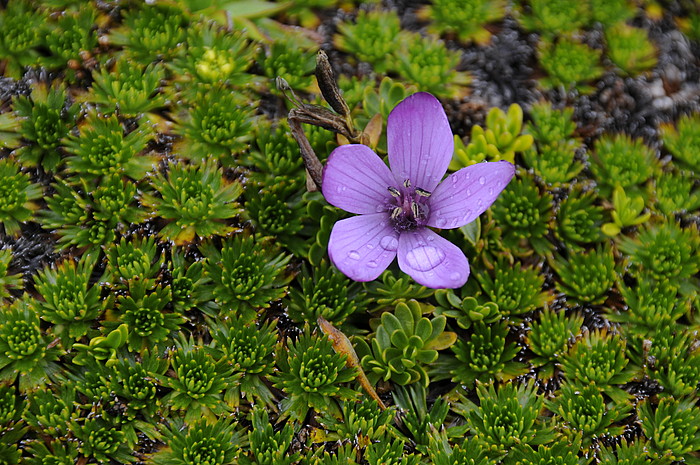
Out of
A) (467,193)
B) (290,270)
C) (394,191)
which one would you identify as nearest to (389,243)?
(394,191)

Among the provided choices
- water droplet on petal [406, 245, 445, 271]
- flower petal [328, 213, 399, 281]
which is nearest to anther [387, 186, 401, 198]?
flower petal [328, 213, 399, 281]

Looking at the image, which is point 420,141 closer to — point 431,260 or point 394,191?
point 394,191

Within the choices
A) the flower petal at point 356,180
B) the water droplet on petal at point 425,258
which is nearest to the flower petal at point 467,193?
the water droplet on petal at point 425,258

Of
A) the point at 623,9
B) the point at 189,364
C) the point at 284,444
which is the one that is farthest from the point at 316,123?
the point at 623,9

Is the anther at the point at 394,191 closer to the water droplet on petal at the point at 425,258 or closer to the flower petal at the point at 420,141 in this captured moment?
the flower petal at the point at 420,141

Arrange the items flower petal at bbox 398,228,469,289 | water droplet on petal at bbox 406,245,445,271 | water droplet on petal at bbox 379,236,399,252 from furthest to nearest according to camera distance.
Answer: water droplet on petal at bbox 379,236,399,252 → water droplet on petal at bbox 406,245,445,271 → flower petal at bbox 398,228,469,289

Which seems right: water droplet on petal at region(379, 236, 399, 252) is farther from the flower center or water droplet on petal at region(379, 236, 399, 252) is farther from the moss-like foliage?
the moss-like foliage

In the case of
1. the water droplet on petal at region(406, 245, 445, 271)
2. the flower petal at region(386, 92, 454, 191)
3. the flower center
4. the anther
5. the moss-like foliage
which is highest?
the flower petal at region(386, 92, 454, 191)
